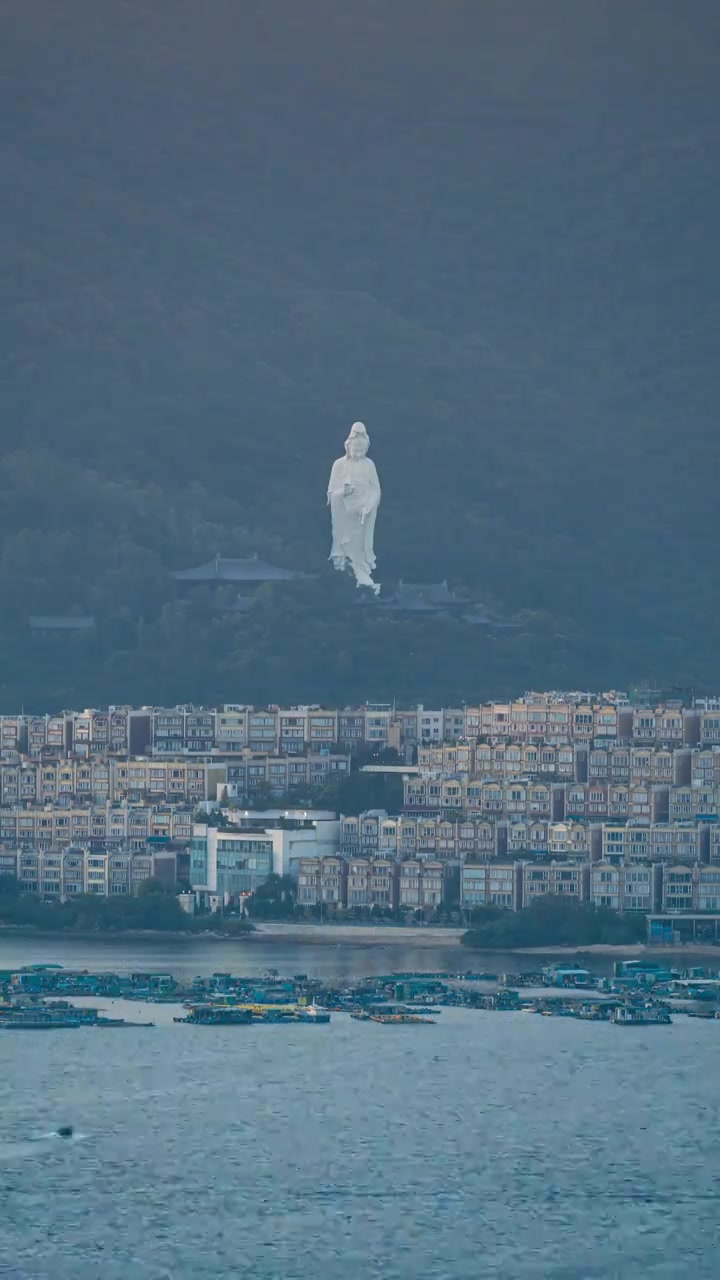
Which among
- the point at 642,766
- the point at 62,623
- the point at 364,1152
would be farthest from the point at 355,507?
the point at 364,1152

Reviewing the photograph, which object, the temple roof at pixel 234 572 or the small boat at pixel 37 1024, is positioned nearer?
the small boat at pixel 37 1024

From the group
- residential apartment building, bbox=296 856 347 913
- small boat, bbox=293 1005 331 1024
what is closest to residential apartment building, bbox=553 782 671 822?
residential apartment building, bbox=296 856 347 913

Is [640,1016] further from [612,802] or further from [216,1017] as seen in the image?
[612,802]

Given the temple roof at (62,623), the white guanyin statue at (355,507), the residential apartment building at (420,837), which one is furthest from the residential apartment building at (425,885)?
the temple roof at (62,623)

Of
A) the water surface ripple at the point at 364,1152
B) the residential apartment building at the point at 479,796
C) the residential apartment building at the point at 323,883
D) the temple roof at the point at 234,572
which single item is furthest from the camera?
Answer: the temple roof at the point at 234,572

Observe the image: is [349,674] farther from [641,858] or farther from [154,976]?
[154,976]

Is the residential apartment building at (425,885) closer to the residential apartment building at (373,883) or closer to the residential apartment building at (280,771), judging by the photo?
the residential apartment building at (373,883)

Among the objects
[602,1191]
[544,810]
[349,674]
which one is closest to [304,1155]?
[602,1191]
